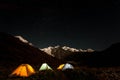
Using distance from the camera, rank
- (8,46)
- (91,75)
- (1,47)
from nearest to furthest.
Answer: (91,75) → (1,47) → (8,46)

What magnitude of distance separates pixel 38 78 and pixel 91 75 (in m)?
4.71

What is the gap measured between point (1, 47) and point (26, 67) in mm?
77104

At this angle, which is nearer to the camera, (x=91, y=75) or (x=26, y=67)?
(x=91, y=75)

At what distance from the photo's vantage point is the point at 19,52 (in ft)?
371

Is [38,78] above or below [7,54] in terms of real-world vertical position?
below

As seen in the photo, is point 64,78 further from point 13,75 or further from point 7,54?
point 7,54

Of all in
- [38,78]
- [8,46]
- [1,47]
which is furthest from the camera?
[8,46]

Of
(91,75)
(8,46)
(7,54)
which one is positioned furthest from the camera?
(8,46)

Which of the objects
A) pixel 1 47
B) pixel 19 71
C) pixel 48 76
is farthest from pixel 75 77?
pixel 1 47

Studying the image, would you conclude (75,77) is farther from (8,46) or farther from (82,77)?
(8,46)

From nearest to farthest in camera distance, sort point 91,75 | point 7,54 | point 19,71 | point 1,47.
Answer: point 91,75, point 19,71, point 7,54, point 1,47

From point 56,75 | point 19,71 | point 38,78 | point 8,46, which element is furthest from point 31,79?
point 8,46

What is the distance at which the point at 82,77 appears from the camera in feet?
68.1

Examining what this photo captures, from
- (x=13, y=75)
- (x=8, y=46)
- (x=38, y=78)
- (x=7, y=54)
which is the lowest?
(x=38, y=78)
